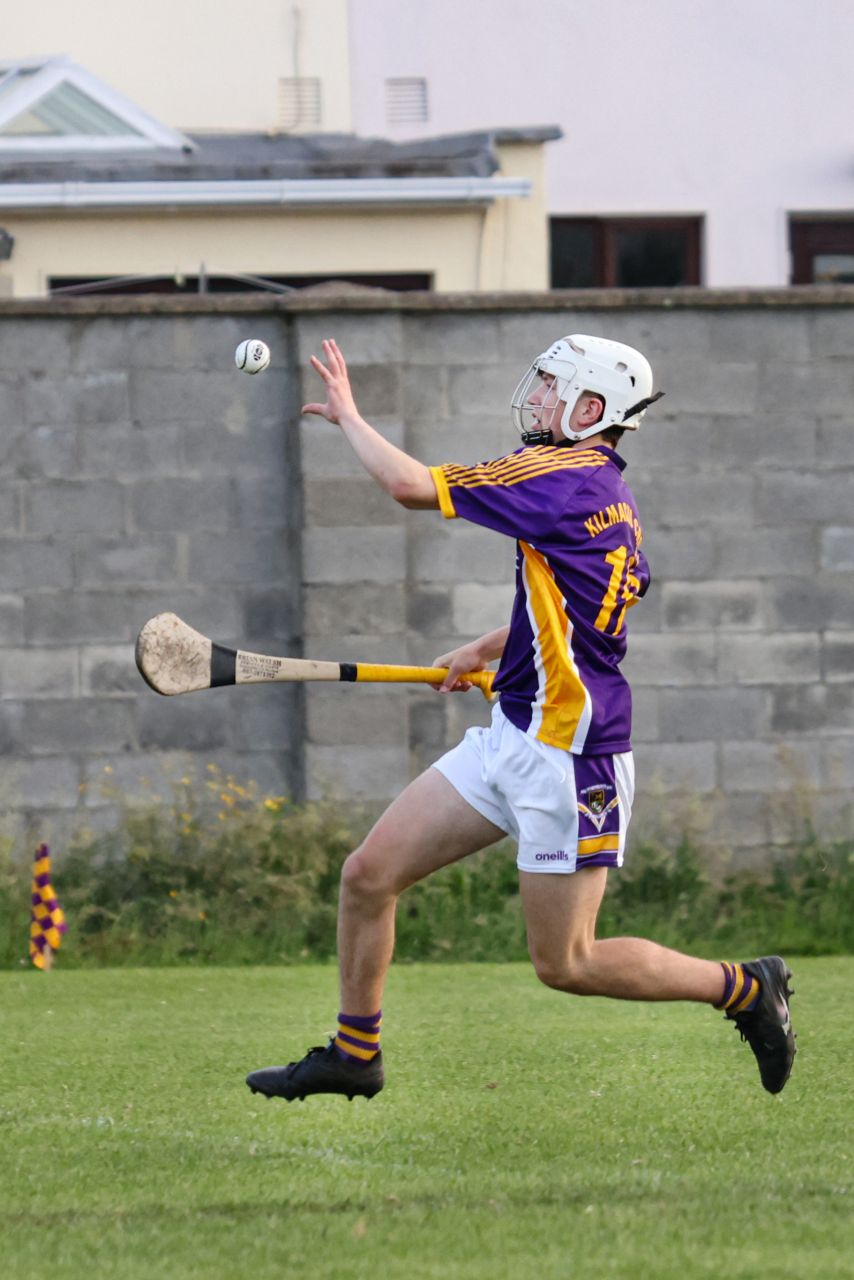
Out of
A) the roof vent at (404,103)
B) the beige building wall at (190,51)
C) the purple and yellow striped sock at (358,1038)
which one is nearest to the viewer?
the purple and yellow striped sock at (358,1038)

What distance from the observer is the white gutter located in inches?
556

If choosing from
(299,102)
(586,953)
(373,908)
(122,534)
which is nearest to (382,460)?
(373,908)

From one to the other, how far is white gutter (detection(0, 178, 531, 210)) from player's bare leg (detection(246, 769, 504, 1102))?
922cm

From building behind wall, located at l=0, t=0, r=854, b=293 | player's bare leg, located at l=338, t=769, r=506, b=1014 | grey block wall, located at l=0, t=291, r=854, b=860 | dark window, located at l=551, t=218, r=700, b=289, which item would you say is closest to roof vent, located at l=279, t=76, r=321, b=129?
building behind wall, located at l=0, t=0, r=854, b=293

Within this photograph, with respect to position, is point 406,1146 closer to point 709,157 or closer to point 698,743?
point 698,743

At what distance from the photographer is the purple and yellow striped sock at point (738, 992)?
5.85 meters

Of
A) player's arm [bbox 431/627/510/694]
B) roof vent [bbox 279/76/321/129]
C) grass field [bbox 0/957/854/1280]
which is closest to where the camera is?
grass field [bbox 0/957/854/1280]

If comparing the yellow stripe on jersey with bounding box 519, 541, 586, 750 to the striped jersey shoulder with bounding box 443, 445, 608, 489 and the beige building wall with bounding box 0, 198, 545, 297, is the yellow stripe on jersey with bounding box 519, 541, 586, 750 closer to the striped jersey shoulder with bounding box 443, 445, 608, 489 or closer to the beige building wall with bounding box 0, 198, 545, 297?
the striped jersey shoulder with bounding box 443, 445, 608, 489

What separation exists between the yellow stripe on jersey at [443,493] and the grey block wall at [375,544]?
16.9ft

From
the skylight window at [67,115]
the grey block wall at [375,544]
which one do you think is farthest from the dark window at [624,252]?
the grey block wall at [375,544]

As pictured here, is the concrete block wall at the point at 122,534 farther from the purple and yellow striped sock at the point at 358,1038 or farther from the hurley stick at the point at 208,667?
the purple and yellow striped sock at the point at 358,1038

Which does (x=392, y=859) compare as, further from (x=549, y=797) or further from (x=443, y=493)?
(x=443, y=493)

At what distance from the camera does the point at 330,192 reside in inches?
565

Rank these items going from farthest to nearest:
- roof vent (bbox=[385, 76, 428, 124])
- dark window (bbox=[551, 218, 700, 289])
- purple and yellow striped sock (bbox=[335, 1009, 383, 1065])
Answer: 1. dark window (bbox=[551, 218, 700, 289])
2. roof vent (bbox=[385, 76, 428, 124])
3. purple and yellow striped sock (bbox=[335, 1009, 383, 1065])
